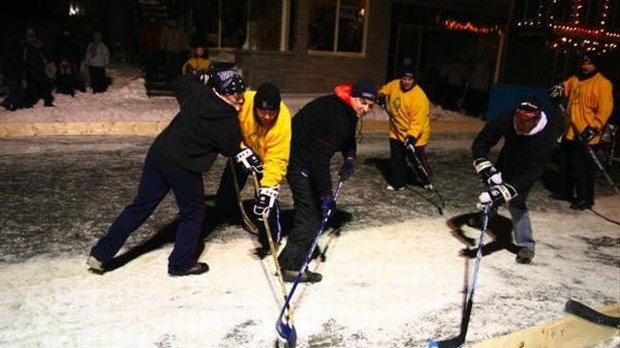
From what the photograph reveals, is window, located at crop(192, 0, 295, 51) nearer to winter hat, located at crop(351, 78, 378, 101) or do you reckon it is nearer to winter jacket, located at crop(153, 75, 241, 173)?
winter hat, located at crop(351, 78, 378, 101)

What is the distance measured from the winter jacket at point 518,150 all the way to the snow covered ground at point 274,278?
0.88m

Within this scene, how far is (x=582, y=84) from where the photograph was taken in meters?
7.25

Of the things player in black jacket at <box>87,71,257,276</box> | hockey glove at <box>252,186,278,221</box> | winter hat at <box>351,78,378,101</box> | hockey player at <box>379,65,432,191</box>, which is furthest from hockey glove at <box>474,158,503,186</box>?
player in black jacket at <box>87,71,257,276</box>

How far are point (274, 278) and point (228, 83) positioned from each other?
1.67 m

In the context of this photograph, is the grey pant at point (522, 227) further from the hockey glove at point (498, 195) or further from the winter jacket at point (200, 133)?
the winter jacket at point (200, 133)

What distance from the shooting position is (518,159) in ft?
17.2

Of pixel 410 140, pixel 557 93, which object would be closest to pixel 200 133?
pixel 410 140

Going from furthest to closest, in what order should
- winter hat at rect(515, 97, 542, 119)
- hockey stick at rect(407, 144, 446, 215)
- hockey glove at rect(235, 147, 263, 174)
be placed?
1. hockey stick at rect(407, 144, 446, 215)
2. winter hat at rect(515, 97, 542, 119)
3. hockey glove at rect(235, 147, 263, 174)

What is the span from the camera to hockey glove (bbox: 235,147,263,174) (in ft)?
15.2

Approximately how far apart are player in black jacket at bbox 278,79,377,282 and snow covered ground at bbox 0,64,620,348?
0.30 metres

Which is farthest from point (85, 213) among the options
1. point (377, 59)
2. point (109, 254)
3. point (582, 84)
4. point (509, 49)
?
point (377, 59)

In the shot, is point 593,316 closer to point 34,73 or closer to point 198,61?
point 198,61

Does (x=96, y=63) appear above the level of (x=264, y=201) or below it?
above

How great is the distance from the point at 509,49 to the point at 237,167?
10.3 m
